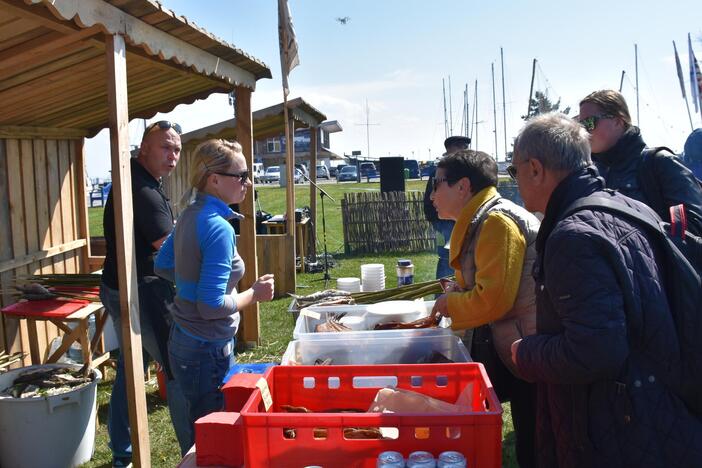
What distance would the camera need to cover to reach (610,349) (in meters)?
1.58

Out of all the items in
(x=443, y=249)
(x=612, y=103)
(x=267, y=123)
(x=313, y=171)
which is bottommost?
(x=443, y=249)

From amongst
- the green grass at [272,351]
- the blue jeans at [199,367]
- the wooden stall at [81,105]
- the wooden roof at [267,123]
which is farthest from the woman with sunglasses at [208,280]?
the wooden roof at [267,123]

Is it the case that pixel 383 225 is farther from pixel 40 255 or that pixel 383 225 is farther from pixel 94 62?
pixel 94 62

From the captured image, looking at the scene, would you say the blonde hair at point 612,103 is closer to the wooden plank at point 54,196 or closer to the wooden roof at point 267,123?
the wooden plank at point 54,196

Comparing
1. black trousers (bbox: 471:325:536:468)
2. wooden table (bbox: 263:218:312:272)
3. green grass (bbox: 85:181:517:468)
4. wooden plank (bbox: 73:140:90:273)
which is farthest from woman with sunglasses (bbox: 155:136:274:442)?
wooden table (bbox: 263:218:312:272)

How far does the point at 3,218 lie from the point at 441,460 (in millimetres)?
4941

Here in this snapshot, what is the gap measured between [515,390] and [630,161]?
1468 mm

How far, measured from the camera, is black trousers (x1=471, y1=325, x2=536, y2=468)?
2660 millimetres

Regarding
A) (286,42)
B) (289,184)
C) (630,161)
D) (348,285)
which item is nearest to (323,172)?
(289,184)

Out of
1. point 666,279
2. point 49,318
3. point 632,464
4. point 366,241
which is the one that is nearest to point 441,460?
point 632,464

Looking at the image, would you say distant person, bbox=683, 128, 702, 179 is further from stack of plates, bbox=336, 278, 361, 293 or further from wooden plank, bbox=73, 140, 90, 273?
wooden plank, bbox=73, 140, 90, 273

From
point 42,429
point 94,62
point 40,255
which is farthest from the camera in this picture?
point 40,255

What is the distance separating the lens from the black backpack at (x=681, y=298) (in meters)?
1.67

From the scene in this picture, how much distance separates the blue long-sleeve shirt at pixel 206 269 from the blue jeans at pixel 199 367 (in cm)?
6
